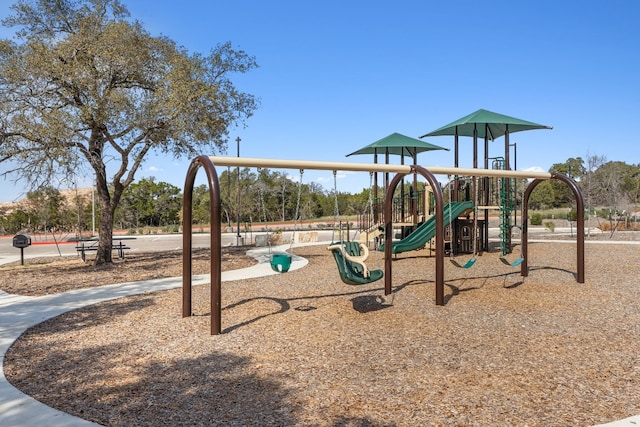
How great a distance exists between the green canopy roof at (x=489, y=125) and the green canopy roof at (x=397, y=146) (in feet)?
3.26

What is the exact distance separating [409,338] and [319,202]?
4698 centimetres

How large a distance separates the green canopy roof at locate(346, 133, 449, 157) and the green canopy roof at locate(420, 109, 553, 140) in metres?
0.99

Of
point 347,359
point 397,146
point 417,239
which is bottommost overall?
point 347,359

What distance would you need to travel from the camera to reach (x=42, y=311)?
310 inches

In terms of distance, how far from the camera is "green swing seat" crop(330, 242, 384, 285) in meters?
6.71

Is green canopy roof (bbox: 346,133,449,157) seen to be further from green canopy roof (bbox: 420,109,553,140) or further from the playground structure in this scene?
the playground structure

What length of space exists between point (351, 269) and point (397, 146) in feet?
36.2

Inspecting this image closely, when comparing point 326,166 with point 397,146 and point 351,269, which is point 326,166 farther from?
point 397,146

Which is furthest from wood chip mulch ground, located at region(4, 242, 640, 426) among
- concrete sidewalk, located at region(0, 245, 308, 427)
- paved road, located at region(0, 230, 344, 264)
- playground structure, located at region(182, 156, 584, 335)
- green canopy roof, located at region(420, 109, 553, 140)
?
paved road, located at region(0, 230, 344, 264)

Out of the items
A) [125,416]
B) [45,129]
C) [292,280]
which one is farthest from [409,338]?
[45,129]

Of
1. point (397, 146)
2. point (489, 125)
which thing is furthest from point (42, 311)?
point (489, 125)

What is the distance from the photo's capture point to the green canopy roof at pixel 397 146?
17469 millimetres

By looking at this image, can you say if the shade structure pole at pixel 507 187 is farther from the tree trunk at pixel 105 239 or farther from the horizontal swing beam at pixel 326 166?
the tree trunk at pixel 105 239

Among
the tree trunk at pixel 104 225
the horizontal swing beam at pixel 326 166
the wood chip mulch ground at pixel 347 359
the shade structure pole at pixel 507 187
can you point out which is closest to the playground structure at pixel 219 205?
the horizontal swing beam at pixel 326 166
